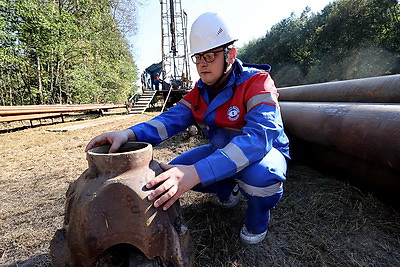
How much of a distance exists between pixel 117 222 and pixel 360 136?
1.48 metres

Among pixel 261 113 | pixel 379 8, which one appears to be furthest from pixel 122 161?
pixel 379 8

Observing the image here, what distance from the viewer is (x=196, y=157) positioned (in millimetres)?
1827

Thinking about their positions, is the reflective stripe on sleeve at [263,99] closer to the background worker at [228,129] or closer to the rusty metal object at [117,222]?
the background worker at [228,129]

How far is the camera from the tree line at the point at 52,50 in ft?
24.8

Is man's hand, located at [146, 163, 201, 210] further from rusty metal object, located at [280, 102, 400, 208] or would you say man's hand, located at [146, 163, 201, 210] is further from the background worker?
rusty metal object, located at [280, 102, 400, 208]

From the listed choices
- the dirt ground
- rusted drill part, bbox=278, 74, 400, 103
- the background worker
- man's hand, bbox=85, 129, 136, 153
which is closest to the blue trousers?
the background worker

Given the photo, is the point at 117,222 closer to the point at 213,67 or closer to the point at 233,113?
the point at 233,113

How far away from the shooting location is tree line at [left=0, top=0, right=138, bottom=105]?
298 inches

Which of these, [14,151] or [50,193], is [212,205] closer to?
[50,193]

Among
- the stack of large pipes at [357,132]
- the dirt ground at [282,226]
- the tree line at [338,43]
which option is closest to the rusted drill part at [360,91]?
the stack of large pipes at [357,132]

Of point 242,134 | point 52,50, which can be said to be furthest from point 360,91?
point 52,50

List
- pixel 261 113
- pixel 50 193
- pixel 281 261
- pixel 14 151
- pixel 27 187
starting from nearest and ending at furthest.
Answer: pixel 261 113 < pixel 281 261 < pixel 50 193 < pixel 27 187 < pixel 14 151

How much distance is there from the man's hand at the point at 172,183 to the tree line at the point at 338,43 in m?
19.9

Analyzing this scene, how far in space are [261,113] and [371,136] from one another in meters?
0.74
